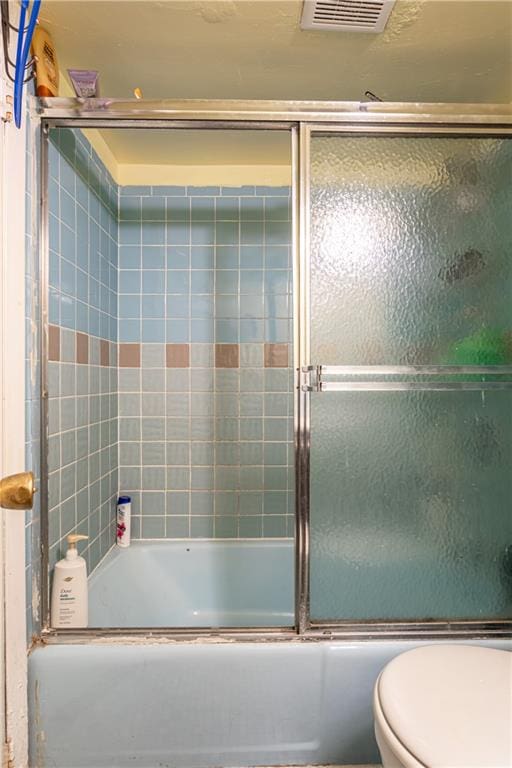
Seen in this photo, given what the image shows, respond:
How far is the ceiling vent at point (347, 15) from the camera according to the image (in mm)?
1029

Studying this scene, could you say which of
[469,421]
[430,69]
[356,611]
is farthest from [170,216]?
[356,611]

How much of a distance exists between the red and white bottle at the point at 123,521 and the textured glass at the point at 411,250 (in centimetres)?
114

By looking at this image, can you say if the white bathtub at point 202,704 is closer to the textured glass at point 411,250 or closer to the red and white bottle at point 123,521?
the red and white bottle at point 123,521

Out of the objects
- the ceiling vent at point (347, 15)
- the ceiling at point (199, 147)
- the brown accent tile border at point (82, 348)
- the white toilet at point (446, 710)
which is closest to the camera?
the white toilet at point (446, 710)

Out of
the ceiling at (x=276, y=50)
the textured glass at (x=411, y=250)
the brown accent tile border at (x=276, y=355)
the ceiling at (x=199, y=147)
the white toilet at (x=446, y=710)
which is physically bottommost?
the white toilet at (x=446, y=710)

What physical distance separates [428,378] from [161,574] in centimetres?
139

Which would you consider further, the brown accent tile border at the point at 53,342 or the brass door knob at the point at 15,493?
the brown accent tile border at the point at 53,342

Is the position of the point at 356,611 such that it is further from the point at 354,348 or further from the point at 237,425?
the point at 237,425

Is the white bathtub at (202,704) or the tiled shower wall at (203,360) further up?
the tiled shower wall at (203,360)

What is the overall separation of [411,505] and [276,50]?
55.6 inches

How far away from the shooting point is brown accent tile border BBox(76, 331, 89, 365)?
1389mm

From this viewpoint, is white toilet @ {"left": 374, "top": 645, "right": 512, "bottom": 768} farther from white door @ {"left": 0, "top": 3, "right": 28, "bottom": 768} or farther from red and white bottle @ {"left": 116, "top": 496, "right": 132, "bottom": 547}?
red and white bottle @ {"left": 116, "top": 496, "right": 132, "bottom": 547}

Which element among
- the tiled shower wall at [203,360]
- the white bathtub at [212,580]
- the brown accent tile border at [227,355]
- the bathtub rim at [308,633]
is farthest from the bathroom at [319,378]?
the brown accent tile border at [227,355]

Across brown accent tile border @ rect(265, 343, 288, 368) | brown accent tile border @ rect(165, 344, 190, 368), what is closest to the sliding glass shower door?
brown accent tile border @ rect(265, 343, 288, 368)
